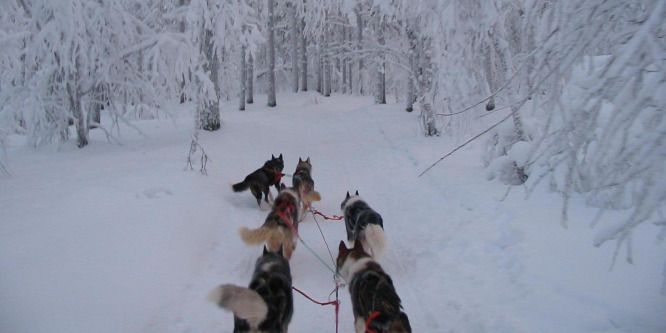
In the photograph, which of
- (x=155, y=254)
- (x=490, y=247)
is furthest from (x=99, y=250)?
(x=490, y=247)

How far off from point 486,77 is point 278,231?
6182 mm

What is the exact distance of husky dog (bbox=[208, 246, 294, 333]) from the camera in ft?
9.79

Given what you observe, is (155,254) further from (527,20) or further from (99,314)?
(527,20)

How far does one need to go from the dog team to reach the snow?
24.5 inches

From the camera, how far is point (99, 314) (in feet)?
12.8

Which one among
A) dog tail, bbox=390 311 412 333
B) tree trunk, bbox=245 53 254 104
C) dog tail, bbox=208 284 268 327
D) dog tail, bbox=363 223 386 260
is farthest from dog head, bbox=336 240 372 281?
tree trunk, bbox=245 53 254 104

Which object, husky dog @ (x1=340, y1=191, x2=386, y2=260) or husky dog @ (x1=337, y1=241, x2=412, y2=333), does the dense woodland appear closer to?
husky dog @ (x1=337, y1=241, x2=412, y2=333)

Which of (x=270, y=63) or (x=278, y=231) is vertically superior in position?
(x=270, y=63)

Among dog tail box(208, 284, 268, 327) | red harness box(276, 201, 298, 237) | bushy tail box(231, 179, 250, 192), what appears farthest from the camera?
bushy tail box(231, 179, 250, 192)

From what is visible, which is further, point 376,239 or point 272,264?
point 376,239

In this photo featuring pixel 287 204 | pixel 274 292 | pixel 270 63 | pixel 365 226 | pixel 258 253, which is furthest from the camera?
pixel 270 63

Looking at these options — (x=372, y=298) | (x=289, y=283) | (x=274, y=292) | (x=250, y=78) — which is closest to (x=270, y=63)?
(x=250, y=78)

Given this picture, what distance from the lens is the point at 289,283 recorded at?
13.0ft

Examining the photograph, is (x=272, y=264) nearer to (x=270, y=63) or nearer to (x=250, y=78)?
(x=270, y=63)
